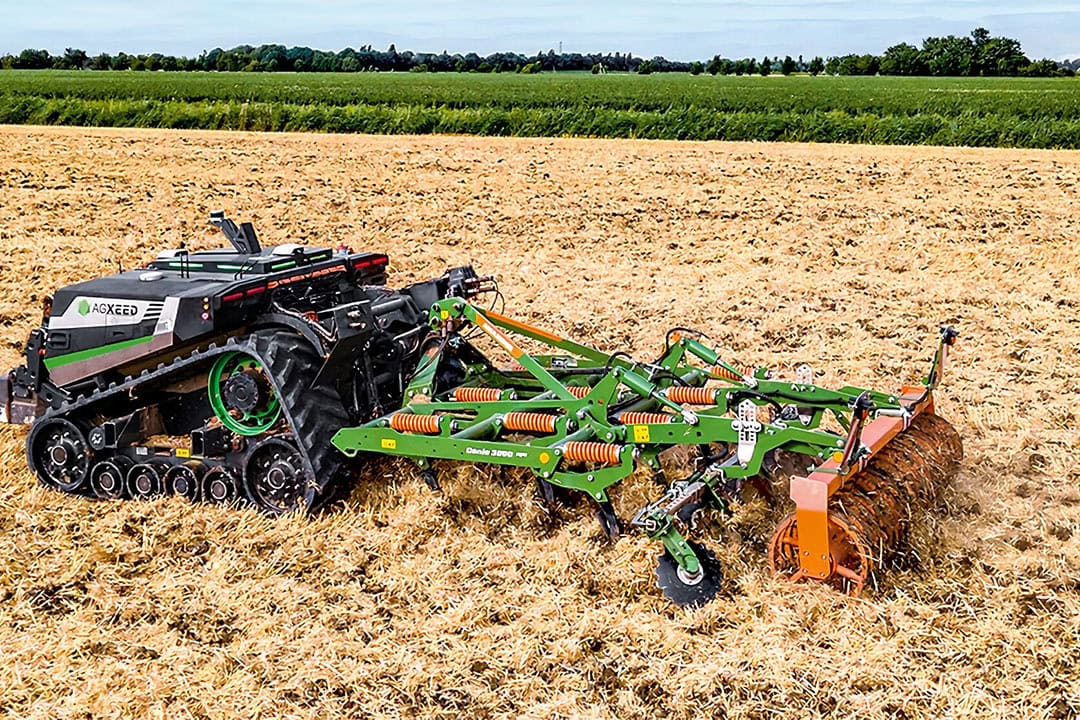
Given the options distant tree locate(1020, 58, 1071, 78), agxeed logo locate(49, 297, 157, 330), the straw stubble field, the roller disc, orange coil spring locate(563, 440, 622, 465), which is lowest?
the straw stubble field

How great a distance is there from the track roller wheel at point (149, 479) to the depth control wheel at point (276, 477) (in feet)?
2.03

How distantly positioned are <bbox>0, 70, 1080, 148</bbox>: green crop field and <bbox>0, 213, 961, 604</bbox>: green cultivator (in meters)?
22.7

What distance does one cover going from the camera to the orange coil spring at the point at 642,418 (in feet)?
19.3

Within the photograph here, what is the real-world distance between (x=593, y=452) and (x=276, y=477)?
1.90 metres

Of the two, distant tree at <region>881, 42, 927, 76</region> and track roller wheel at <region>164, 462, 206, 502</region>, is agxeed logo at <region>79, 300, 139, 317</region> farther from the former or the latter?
distant tree at <region>881, 42, 927, 76</region>

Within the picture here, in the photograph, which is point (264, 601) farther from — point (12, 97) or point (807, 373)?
point (12, 97)

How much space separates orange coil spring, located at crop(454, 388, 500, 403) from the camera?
665 centimetres

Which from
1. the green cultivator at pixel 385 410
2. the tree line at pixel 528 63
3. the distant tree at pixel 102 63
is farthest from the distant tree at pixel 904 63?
the green cultivator at pixel 385 410

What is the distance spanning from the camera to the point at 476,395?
669 centimetres

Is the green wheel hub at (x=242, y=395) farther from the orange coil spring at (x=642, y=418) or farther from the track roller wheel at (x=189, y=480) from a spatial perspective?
the orange coil spring at (x=642, y=418)

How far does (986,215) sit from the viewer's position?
1570 centimetres

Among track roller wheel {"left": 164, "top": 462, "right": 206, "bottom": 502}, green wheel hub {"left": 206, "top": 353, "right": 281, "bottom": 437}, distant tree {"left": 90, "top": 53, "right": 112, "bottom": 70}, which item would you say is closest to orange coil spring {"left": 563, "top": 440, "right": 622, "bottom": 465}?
green wheel hub {"left": 206, "top": 353, "right": 281, "bottom": 437}

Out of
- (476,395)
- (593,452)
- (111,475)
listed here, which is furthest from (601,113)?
(593,452)

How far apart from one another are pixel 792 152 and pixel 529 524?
56.1ft
